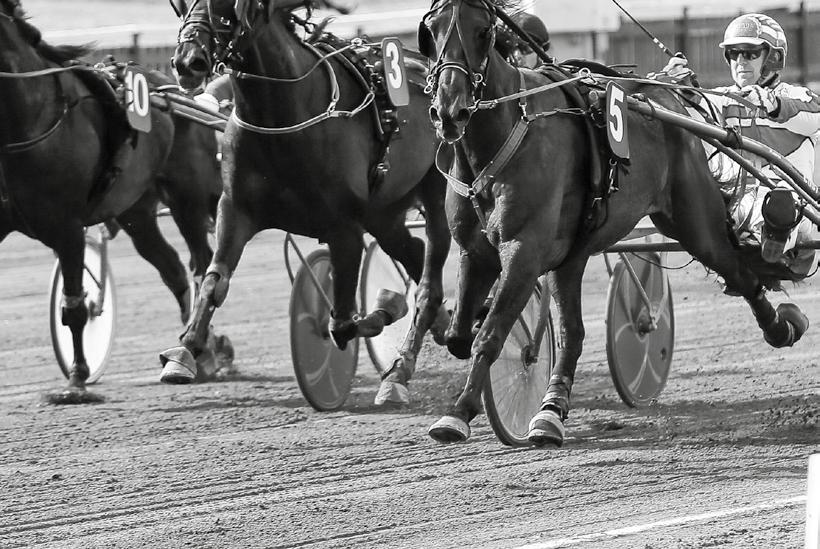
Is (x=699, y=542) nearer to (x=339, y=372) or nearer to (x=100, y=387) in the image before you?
(x=339, y=372)

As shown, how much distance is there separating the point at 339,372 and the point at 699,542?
3.38 meters

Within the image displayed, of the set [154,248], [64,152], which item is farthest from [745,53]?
[154,248]

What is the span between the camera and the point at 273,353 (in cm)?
1019

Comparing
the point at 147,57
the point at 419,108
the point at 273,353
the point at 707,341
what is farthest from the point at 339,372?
the point at 147,57

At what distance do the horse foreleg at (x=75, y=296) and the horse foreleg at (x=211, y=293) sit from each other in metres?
1.45

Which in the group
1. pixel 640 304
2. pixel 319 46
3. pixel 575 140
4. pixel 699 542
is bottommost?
pixel 699 542

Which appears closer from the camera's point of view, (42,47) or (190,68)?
(190,68)

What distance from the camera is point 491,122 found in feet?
19.1

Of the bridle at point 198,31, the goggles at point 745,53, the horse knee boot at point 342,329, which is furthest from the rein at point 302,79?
the goggles at point 745,53

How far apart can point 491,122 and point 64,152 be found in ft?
9.63

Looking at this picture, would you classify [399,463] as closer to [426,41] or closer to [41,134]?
[426,41]

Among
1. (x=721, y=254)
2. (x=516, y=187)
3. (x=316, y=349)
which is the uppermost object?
(x=516, y=187)

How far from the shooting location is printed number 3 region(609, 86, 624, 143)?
613 centimetres

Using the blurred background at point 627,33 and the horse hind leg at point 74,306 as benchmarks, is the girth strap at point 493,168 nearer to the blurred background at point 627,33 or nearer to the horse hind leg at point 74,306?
the horse hind leg at point 74,306
